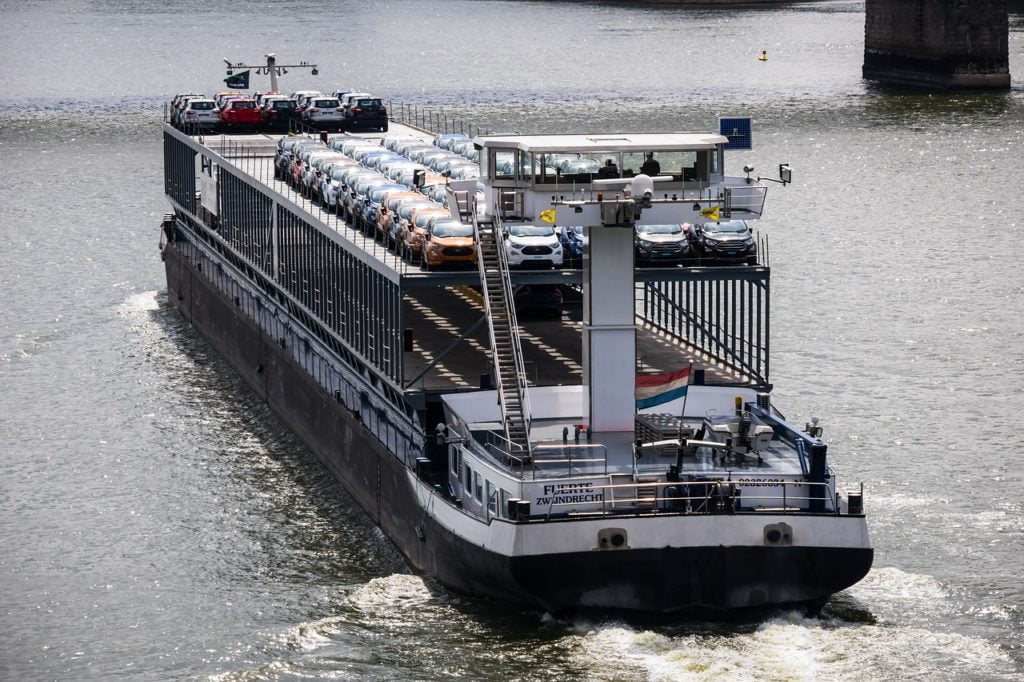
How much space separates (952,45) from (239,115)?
82.7 meters

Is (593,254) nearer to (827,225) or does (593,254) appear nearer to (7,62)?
(827,225)

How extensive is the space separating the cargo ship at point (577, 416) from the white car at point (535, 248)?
0.24ft

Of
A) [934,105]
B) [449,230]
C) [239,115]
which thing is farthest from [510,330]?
[934,105]

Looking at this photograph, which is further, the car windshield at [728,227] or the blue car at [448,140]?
the blue car at [448,140]

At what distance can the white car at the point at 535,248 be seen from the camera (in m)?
44.4

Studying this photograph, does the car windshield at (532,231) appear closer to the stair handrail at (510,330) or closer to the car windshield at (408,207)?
the stair handrail at (510,330)

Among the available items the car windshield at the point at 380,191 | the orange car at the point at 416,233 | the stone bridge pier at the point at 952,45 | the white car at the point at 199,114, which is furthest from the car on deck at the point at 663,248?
the stone bridge pier at the point at 952,45

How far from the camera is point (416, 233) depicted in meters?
45.6

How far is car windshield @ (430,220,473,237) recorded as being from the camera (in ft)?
146

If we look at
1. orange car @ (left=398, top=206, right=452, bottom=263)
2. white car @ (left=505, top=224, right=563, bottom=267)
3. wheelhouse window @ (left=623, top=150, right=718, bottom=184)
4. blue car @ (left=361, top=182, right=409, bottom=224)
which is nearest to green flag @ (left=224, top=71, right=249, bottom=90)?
blue car @ (left=361, top=182, right=409, bottom=224)

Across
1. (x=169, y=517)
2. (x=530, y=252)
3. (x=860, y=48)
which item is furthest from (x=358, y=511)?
(x=860, y=48)

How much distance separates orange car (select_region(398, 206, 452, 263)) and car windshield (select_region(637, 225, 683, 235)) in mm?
4255

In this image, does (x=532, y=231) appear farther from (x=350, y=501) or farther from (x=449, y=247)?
(x=350, y=501)

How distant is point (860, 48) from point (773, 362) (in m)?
135
